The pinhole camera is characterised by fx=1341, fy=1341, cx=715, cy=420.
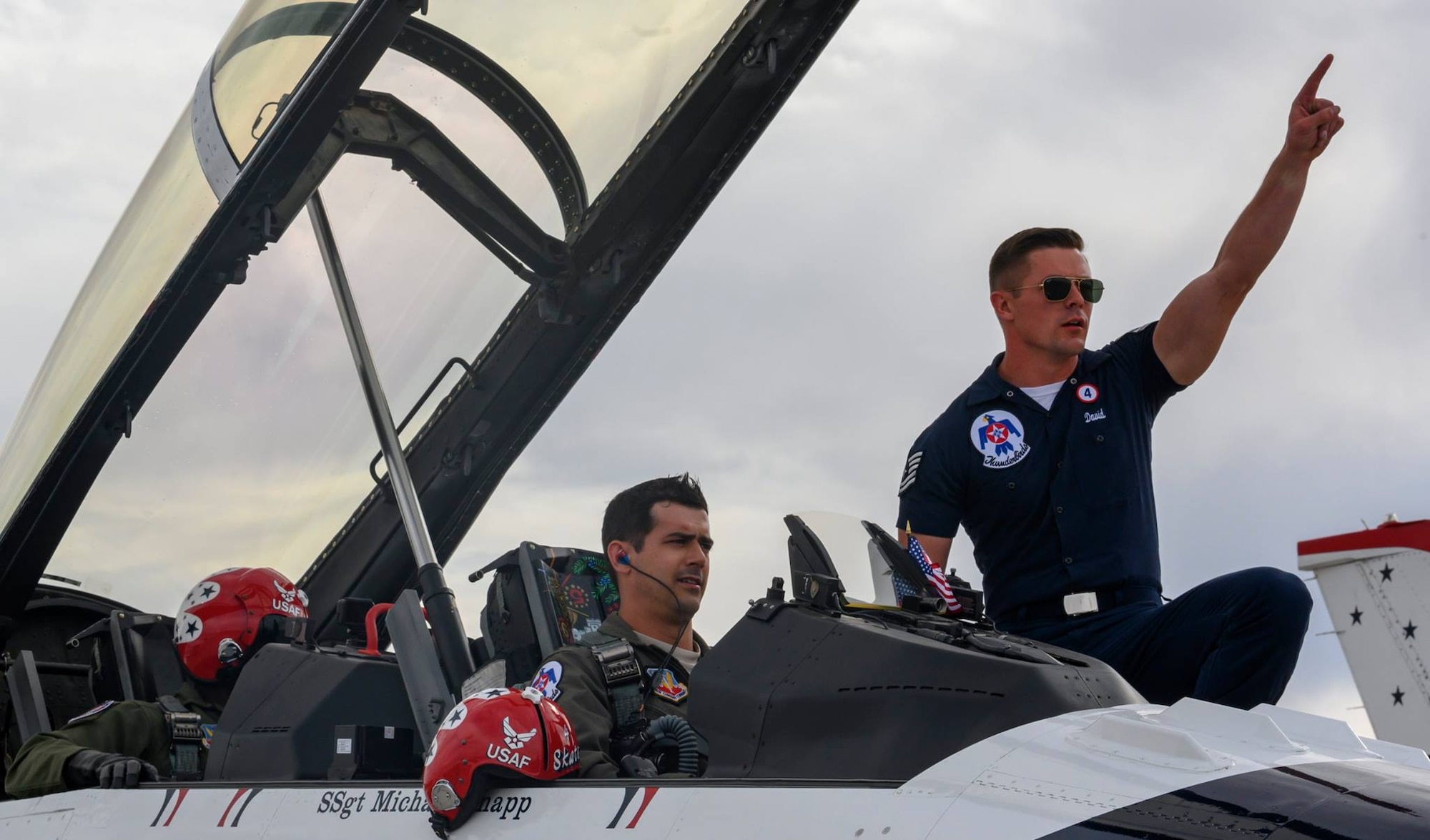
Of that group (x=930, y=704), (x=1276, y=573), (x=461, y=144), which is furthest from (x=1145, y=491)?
(x=461, y=144)

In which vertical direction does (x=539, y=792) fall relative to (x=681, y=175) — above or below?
below

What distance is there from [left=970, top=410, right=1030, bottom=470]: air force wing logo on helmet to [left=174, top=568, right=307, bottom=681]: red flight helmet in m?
2.48

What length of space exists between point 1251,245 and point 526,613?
82.6 inches

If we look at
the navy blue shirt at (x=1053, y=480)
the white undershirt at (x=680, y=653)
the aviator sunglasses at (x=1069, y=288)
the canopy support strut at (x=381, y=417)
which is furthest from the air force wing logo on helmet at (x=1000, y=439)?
the canopy support strut at (x=381, y=417)

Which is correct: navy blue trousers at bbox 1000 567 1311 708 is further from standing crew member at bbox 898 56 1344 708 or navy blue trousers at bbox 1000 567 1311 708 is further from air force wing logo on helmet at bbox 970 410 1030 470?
air force wing logo on helmet at bbox 970 410 1030 470

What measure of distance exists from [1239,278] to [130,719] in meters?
3.38

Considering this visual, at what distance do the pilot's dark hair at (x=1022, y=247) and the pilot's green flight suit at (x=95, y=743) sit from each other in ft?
Answer: 9.04

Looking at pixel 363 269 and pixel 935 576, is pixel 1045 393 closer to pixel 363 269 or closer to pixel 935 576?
pixel 935 576

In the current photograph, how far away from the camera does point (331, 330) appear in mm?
4680

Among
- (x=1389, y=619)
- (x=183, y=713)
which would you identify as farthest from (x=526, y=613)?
(x=1389, y=619)

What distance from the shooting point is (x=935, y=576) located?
280cm

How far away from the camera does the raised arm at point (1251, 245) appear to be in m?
2.95

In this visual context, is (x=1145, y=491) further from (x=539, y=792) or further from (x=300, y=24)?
(x=300, y=24)

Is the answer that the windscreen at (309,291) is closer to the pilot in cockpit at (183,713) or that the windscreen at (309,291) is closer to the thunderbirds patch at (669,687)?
the pilot in cockpit at (183,713)
